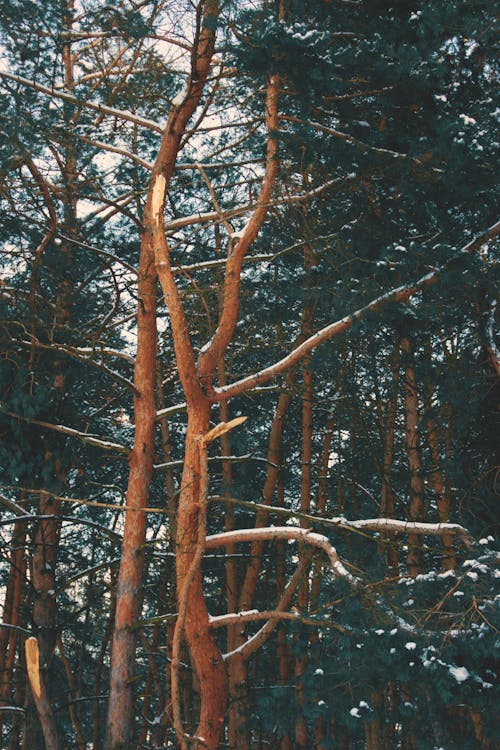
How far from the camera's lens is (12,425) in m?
8.74

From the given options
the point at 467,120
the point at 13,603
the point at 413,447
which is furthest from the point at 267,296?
the point at 13,603

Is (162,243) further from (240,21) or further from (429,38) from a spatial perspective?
(429,38)

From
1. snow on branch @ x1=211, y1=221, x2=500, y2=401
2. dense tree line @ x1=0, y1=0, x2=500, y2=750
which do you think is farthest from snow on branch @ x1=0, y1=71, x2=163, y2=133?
snow on branch @ x1=211, y1=221, x2=500, y2=401

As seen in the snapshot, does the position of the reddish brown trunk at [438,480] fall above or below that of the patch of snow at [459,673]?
above

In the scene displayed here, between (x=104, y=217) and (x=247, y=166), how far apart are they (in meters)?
1.90

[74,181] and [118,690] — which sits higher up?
[74,181]

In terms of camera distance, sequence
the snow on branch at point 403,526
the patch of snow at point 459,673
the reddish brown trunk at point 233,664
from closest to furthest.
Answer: the patch of snow at point 459,673, the snow on branch at point 403,526, the reddish brown trunk at point 233,664

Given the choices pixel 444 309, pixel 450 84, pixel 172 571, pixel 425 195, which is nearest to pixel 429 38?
pixel 450 84

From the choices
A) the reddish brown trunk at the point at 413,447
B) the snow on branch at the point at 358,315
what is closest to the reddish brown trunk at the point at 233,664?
the reddish brown trunk at the point at 413,447

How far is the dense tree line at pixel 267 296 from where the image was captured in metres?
7.12

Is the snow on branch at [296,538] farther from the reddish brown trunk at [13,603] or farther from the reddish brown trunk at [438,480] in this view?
the reddish brown trunk at [13,603]

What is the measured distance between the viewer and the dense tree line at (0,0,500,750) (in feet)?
Answer: 23.4

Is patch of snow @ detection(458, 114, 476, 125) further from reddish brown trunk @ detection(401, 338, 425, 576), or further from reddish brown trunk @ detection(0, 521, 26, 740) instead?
reddish brown trunk @ detection(0, 521, 26, 740)

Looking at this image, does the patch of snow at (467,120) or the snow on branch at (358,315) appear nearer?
the patch of snow at (467,120)
